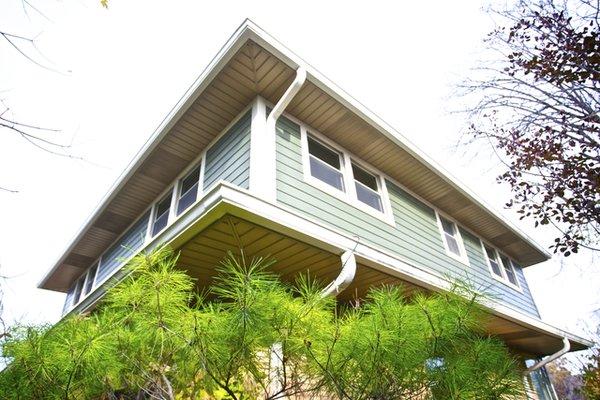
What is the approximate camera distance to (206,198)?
9.71 ft

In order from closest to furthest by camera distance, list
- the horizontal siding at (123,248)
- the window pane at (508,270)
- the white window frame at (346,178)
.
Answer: the white window frame at (346,178), the horizontal siding at (123,248), the window pane at (508,270)

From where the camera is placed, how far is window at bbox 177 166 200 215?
587 cm

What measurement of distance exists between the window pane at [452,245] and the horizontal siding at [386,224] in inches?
12.4

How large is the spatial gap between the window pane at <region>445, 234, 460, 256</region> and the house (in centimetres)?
3

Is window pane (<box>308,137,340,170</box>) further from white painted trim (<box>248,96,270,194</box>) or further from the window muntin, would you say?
the window muntin

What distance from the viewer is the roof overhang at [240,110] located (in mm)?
4633

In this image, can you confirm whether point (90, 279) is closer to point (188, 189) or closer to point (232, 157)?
point (188, 189)

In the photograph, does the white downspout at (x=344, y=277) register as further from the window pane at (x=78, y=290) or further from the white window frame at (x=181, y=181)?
the window pane at (x=78, y=290)

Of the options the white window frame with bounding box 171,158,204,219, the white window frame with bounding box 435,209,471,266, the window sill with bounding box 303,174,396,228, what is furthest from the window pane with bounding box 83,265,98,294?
the white window frame with bounding box 435,209,471,266

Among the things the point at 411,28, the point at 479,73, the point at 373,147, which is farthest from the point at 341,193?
the point at 411,28

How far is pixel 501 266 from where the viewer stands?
933 centimetres

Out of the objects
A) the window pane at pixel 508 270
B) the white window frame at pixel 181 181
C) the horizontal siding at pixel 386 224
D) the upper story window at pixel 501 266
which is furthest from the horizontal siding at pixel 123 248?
the window pane at pixel 508 270

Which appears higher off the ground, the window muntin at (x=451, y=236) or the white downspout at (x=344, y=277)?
the window muntin at (x=451, y=236)

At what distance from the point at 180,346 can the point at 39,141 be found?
134cm
